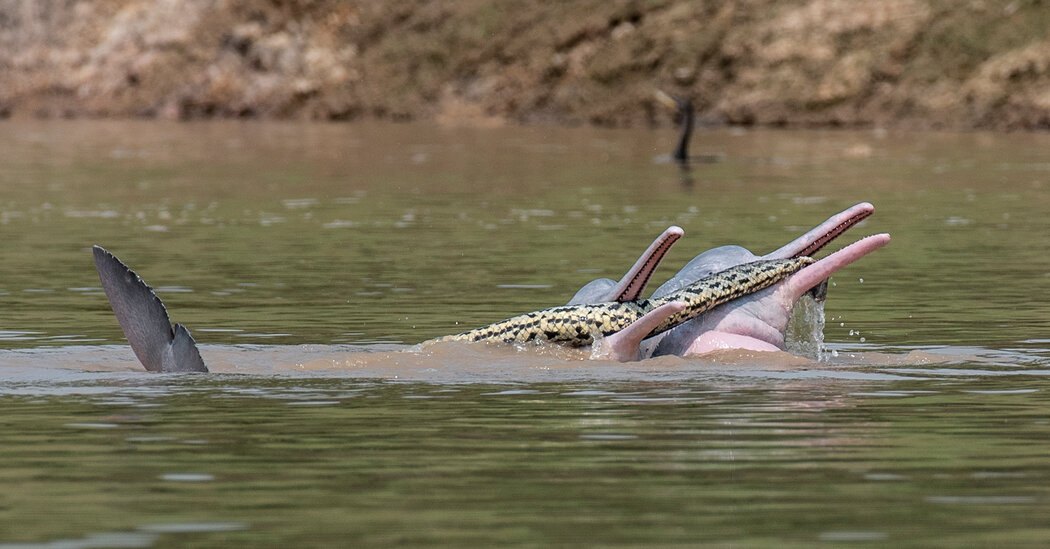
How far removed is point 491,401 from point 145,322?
2537mm

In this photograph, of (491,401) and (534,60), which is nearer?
(491,401)

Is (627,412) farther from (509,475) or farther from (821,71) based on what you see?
(821,71)

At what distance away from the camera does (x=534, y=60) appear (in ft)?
337

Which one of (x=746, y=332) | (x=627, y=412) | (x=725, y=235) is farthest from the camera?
(x=725, y=235)

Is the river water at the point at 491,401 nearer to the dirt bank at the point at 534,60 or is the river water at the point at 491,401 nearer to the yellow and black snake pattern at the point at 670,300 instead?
the yellow and black snake pattern at the point at 670,300

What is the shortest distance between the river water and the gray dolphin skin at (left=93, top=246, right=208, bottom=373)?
0.19 metres

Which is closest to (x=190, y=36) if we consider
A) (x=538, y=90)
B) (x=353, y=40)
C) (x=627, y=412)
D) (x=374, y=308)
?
(x=353, y=40)

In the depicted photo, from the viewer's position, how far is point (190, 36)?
378 ft

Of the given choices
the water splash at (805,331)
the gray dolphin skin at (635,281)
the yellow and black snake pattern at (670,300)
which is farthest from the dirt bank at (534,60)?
the yellow and black snake pattern at (670,300)

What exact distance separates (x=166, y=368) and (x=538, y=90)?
86674mm

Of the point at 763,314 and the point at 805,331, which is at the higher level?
the point at 763,314

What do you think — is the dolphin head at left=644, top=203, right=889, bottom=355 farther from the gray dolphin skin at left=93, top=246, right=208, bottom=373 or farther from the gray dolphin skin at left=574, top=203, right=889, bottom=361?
the gray dolphin skin at left=93, top=246, right=208, bottom=373

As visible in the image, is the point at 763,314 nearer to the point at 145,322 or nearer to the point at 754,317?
the point at 754,317

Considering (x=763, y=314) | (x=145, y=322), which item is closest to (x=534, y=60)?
(x=763, y=314)
